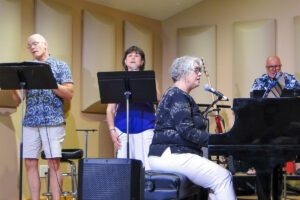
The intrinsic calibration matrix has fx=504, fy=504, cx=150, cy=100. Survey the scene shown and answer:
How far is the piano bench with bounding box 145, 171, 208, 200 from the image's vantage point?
3.17 metres

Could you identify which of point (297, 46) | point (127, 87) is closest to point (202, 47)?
point (297, 46)

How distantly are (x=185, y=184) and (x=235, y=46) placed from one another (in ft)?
12.0

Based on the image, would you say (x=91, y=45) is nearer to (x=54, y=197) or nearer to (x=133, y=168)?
(x=54, y=197)

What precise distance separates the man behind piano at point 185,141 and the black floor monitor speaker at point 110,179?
238mm

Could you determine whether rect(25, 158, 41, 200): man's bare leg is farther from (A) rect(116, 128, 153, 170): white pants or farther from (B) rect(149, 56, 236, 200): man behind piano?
(B) rect(149, 56, 236, 200): man behind piano

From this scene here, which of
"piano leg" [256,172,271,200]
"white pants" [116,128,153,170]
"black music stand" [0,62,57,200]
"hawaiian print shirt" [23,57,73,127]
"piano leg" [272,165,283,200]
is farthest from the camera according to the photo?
"hawaiian print shirt" [23,57,73,127]

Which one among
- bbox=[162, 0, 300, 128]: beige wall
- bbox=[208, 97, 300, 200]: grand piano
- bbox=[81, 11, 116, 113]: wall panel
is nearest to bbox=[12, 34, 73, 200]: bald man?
bbox=[81, 11, 116, 113]: wall panel

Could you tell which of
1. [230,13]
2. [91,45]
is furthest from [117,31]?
[230,13]

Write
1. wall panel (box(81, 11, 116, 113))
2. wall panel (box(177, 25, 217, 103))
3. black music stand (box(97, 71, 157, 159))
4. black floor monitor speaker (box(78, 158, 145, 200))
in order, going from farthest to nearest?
wall panel (box(177, 25, 217, 103))
wall panel (box(81, 11, 116, 113))
black music stand (box(97, 71, 157, 159))
black floor monitor speaker (box(78, 158, 145, 200))

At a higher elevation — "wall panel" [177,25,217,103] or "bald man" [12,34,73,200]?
"wall panel" [177,25,217,103]

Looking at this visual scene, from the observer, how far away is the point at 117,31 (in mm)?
6383

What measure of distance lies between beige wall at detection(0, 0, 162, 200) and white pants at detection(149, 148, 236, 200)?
225cm

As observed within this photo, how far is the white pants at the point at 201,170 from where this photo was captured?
3156 millimetres

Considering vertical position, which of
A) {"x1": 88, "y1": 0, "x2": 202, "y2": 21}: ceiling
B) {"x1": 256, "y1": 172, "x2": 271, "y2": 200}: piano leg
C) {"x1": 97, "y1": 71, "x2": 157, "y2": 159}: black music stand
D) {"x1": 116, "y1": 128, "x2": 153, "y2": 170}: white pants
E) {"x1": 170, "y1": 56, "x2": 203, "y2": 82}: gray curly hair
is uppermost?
{"x1": 88, "y1": 0, "x2": 202, "y2": 21}: ceiling
